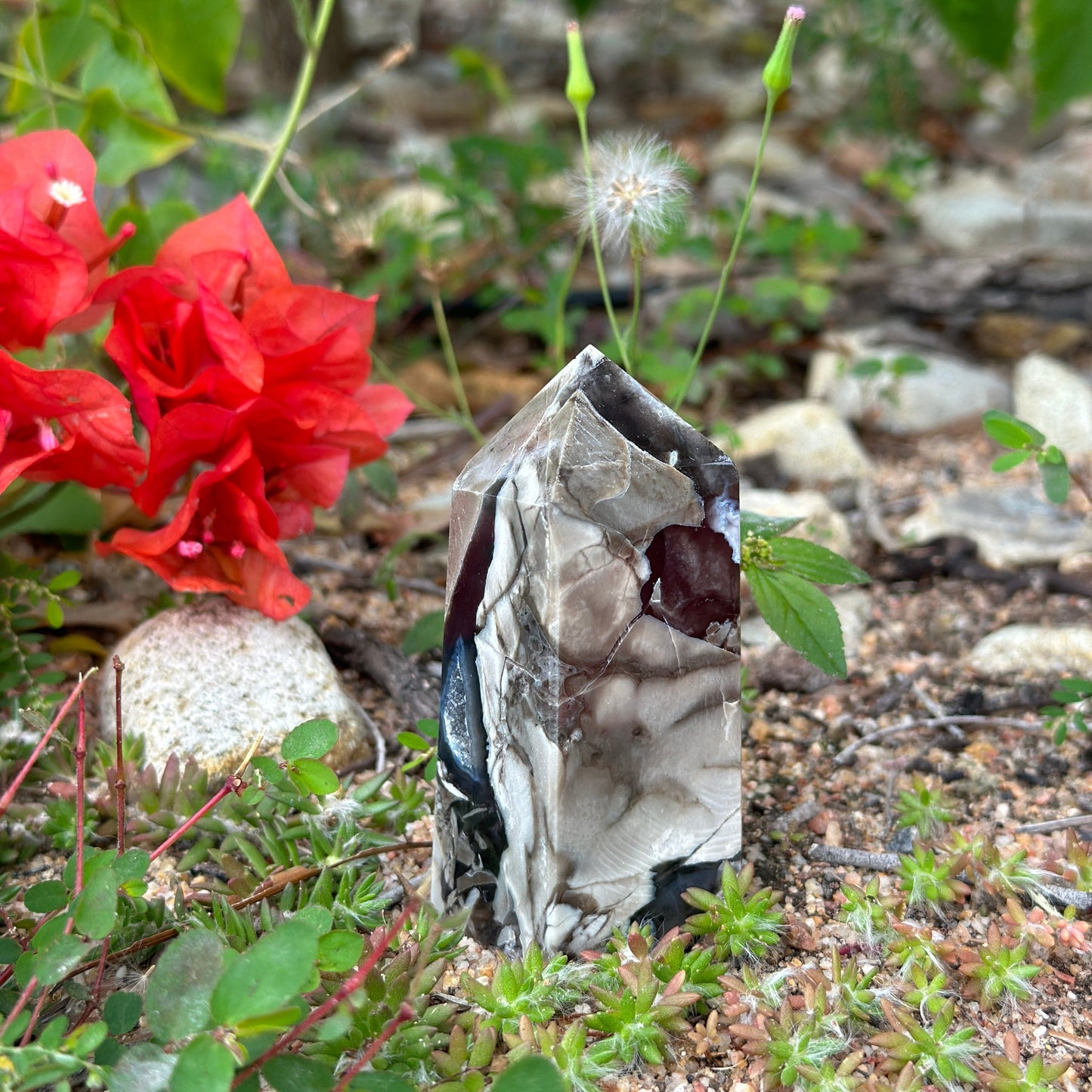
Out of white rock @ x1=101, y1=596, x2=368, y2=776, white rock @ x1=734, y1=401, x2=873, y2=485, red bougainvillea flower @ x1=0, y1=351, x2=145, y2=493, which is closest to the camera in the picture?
red bougainvillea flower @ x1=0, y1=351, x2=145, y2=493

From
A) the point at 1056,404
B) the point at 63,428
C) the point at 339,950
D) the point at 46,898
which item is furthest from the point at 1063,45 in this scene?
the point at 46,898

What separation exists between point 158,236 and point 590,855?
1098 millimetres

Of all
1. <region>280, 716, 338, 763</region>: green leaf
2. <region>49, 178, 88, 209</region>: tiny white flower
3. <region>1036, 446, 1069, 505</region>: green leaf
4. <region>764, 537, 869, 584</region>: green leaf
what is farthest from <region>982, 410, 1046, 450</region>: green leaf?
<region>49, 178, 88, 209</region>: tiny white flower

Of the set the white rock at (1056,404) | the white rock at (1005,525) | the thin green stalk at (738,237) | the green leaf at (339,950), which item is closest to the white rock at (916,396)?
the white rock at (1056,404)

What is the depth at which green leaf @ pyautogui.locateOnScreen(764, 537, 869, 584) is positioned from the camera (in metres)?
1.09

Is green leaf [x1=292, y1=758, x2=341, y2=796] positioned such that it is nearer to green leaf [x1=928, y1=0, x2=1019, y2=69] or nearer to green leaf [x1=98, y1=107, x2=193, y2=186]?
green leaf [x1=98, y1=107, x2=193, y2=186]

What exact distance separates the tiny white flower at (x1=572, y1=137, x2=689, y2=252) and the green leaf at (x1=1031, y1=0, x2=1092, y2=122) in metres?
0.83

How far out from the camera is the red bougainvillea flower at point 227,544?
114cm

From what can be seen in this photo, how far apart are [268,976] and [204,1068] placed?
62 mm

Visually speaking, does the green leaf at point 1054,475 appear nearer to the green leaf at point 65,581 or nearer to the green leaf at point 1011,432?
the green leaf at point 1011,432

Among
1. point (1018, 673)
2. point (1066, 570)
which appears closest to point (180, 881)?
point (1018, 673)

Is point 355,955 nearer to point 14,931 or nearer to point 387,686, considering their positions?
point 14,931

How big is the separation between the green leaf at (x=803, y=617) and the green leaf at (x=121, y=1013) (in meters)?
0.62

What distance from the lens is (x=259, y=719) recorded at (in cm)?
118
